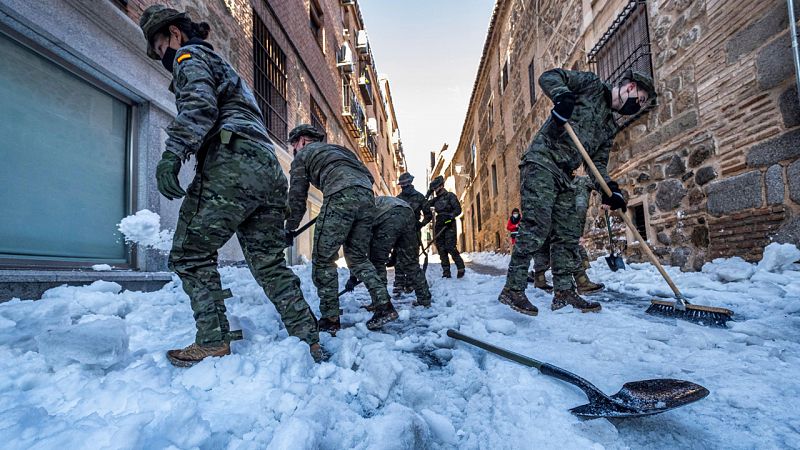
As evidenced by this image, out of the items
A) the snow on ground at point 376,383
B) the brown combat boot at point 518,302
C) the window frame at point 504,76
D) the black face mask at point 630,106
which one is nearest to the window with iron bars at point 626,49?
the black face mask at point 630,106

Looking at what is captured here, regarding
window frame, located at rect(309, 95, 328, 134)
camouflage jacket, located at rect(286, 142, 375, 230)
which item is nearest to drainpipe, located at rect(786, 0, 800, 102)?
camouflage jacket, located at rect(286, 142, 375, 230)

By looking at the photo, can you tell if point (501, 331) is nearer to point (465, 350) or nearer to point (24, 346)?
point (465, 350)

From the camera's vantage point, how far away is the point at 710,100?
379 cm

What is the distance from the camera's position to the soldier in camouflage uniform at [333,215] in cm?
268

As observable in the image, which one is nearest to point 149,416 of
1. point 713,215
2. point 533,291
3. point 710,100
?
point 533,291

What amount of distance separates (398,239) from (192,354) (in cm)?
245

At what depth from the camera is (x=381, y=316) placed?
110 inches

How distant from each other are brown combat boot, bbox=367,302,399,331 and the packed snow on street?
6.5 inches

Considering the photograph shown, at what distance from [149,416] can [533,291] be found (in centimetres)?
359

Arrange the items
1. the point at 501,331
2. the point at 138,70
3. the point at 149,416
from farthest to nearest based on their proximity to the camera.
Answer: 1. the point at 138,70
2. the point at 501,331
3. the point at 149,416

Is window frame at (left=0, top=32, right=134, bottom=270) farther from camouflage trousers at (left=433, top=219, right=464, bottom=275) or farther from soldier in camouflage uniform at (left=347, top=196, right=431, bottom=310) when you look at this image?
camouflage trousers at (left=433, top=219, right=464, bottom=275)

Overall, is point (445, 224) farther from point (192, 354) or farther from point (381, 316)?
point (192, 354)

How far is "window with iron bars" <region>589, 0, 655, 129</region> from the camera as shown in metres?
4.83

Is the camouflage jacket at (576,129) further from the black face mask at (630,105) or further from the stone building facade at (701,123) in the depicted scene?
the stone building facade at (701,123)
